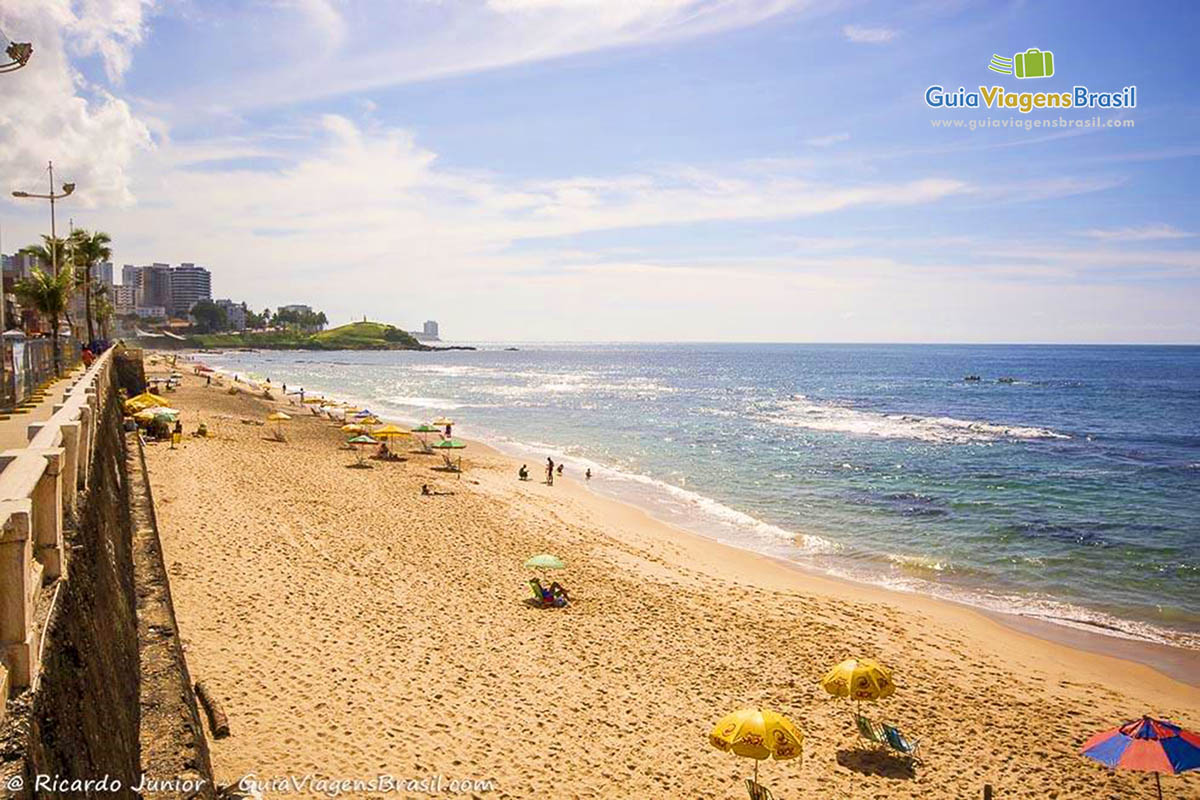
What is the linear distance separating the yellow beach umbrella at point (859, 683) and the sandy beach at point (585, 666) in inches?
32.4

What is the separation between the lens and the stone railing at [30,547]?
3.39m

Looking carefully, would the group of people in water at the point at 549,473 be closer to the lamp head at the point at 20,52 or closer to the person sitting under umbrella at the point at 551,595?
the person sitting under umbrella at the point at 551,595

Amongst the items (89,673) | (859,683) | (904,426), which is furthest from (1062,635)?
(904,426)

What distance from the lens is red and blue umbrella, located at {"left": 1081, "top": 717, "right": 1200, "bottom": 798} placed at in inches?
340

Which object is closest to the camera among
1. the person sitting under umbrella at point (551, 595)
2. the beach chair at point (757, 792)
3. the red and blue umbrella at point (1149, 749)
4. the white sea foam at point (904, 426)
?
the red and blue umbrella at point (1149, 749)

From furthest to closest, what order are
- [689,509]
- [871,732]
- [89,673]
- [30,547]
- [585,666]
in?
1. [689,509]
2. [585,666]
3. [871,732]
4. [89,673]
5. [30,547]

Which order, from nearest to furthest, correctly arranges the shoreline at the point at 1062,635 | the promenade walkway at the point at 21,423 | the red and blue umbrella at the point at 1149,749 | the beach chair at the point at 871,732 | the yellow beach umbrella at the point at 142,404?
the red and blue umbrella at the point at 1149,749 < the promenade walkway at the point at 21,423 < the beach chair at the point at 871,732 < the shoreline at the point at 1062,635 < the yellow beach umbrella at the point at 142,404

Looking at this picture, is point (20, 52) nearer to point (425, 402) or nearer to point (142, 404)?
point (142, 404)

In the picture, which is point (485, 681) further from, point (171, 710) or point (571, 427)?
point (571, 427)

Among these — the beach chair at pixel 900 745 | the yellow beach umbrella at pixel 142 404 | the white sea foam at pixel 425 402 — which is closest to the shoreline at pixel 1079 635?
the beach chair at pixel 900 745

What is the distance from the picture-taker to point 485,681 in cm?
1212

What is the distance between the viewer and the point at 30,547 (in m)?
3.72

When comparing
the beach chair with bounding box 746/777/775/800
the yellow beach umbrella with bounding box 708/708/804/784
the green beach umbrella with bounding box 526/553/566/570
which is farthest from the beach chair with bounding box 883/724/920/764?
the green beach umbrella with bounding box 526/553/566/570

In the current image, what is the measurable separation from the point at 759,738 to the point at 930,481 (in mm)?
28505
